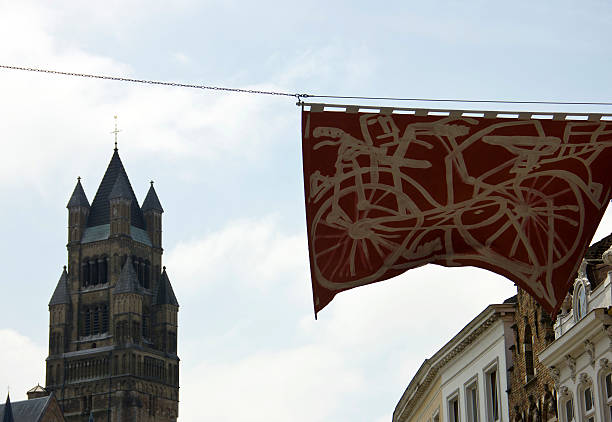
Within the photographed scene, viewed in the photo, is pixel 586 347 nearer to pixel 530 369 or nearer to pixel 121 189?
pixel 530 369

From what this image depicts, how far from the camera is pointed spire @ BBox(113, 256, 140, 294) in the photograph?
15688 cm

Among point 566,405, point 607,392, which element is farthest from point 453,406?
point 607,392

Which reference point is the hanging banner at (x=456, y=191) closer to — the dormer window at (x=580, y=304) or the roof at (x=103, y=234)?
the dormer window at (x=580, y=304)

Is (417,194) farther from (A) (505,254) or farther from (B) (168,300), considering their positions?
(B) (168,300)

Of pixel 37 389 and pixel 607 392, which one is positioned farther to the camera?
pixel 37 389

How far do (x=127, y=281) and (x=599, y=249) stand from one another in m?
131

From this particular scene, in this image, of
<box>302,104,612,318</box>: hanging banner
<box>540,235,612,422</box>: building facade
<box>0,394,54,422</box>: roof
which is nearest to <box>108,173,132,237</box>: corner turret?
<box>0,394,54,422</box>: roof

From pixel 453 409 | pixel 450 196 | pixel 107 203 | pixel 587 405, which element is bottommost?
pixel 450 196

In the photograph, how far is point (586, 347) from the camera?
27750 mm

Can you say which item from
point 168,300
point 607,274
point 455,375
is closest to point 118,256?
point 168,300

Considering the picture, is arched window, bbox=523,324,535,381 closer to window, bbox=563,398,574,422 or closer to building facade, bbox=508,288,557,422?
building facade, bbox=508,288,557,422

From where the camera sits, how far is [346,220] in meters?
17.5

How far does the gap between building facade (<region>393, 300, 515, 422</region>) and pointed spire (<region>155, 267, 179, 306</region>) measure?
118584 millimetres

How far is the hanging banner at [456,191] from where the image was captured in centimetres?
1731
